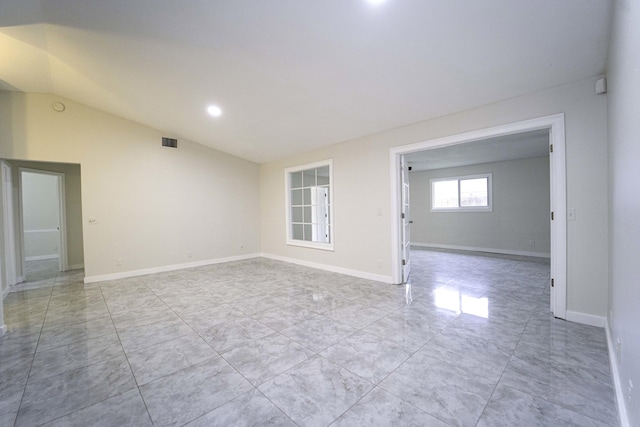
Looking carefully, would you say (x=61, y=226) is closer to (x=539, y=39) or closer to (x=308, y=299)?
(x=308, y=299)

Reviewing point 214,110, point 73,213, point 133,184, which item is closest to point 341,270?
point 214,110

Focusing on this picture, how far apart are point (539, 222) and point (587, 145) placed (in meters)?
4.58

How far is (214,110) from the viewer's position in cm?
415

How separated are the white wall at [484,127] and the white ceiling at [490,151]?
1.10 m

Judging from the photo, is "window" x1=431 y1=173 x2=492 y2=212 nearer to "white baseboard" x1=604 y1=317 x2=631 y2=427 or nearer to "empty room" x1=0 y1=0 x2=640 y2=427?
"empty room" x1=0 y1=0 x2=640 y2=427

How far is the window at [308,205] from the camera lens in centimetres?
566

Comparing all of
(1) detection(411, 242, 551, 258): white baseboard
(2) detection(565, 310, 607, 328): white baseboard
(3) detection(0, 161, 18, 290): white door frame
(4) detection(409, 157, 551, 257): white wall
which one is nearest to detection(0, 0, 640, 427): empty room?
(2) detection(565, 310, 607, 328): white baseboard

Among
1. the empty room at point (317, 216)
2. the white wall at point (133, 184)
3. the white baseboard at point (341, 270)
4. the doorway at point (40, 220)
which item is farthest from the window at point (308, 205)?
the doorway at point (40, 220)

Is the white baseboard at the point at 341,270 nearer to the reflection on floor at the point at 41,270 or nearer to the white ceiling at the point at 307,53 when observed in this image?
the white ceiling at the point at 307,53

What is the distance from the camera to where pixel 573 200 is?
2623 millimetres

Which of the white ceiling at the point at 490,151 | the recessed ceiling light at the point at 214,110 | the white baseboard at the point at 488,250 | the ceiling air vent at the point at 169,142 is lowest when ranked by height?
the white baseboard at the point at 488,250

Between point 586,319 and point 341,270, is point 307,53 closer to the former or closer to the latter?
point 341,270

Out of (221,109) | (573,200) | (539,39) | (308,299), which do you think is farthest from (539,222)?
(221,109)

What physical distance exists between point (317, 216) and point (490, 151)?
4.00 meters
